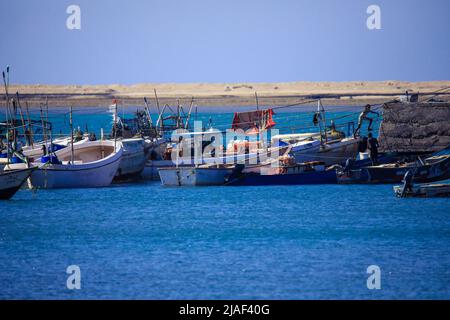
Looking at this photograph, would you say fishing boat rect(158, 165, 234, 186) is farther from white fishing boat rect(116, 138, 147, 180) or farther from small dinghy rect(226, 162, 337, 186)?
white fishing boat rect(116, 138, 147, 180)

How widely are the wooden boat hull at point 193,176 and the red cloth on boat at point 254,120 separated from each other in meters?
6.73

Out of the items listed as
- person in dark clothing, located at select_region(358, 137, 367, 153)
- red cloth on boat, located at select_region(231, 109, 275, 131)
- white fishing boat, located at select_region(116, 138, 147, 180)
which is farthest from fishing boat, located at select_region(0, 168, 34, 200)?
person in dark clothing, located at select_region(358, 137, 367, 153)

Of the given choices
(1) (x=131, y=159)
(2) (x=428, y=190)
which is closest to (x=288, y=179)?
(2) (x=428, y=190)

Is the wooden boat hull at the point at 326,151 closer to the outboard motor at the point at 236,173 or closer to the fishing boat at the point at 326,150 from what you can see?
the fishing boat at the point at 326,150

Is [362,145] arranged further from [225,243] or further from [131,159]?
[225,243]

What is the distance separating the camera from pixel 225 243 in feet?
107

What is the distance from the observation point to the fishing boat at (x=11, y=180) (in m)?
40.0

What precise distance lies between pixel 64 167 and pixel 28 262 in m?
15.5

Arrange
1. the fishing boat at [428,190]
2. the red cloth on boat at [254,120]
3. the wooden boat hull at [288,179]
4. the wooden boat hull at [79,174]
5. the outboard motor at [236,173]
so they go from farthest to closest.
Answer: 1. the red cloth on boat at [254,120]
2. the outboard motor at [236,173]
3. the wooden boat hull at [288,179]
4. the wooden boat hull at [79,174]
5. the fishing boat at [428,190]

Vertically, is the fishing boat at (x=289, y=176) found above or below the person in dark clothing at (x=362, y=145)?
below

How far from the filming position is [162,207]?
41344 mm

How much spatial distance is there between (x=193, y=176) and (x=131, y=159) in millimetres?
4649

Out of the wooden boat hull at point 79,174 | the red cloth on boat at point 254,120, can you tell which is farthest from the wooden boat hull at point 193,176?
the red cloth on boat at point 254,120
